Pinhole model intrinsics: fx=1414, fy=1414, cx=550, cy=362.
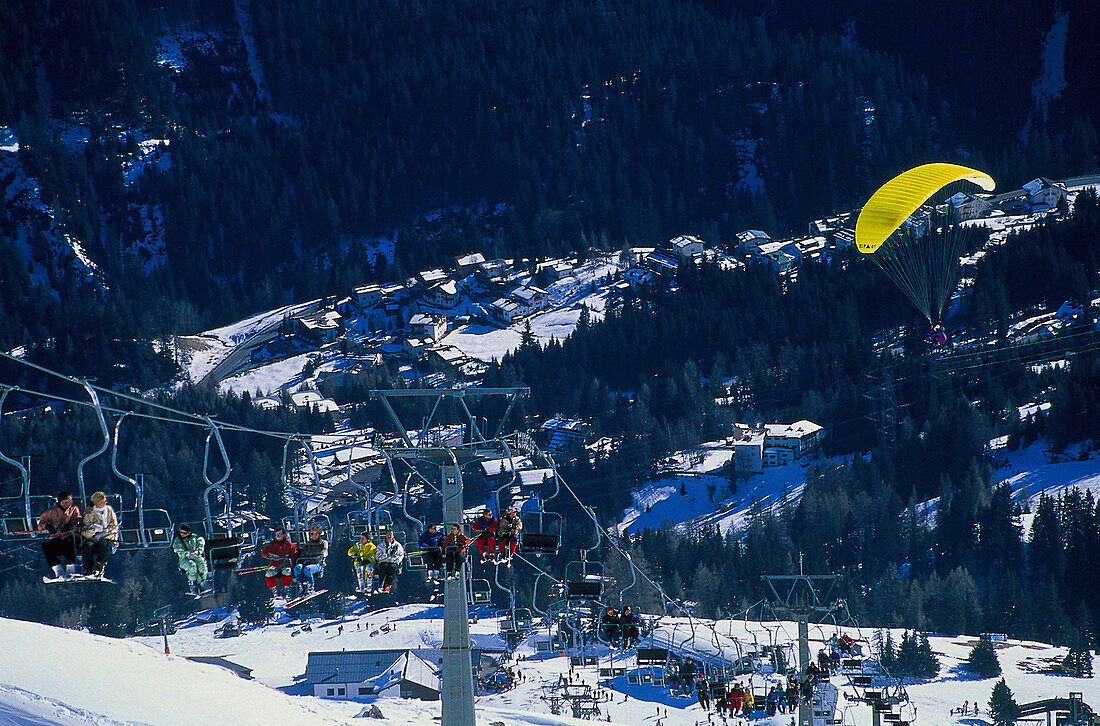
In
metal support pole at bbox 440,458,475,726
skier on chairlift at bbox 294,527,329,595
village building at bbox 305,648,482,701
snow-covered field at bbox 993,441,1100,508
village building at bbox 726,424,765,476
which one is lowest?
village building at bbox 305,648,482,701

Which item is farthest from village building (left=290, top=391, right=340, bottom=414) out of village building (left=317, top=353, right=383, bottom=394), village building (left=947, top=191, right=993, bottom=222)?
village building (left=947, top=191, right=993, bottom=222)

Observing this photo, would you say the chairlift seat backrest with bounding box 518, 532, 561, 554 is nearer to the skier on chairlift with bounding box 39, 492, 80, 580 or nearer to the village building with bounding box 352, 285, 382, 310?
the skier on chairlift with bounding box 39, 492, 80, 580

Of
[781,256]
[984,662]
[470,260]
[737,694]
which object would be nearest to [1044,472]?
[984,662]

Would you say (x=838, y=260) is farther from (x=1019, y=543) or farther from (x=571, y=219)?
(x=1019, y=543)

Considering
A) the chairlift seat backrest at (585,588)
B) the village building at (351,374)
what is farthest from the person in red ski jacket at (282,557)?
the village building at (351,374)

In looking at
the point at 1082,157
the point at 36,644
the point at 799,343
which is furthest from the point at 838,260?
the point at 36,644

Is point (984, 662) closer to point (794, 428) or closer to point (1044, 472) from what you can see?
point (1044, 472)
